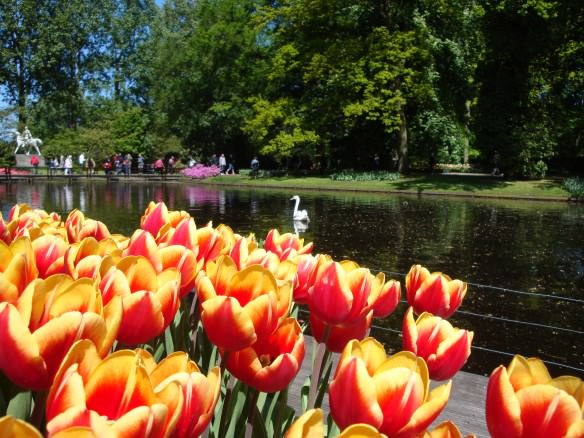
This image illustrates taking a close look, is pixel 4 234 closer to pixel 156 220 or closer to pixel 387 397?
pixel 156 220

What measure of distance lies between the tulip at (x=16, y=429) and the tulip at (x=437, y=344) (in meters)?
0.80

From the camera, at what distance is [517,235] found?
14508mm

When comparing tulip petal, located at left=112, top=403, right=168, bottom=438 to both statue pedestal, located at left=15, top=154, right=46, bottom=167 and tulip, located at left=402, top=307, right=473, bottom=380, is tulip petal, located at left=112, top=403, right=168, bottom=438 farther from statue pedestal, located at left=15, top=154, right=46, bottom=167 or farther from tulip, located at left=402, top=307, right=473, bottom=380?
statue pedestal, located at left=15, top=154, right=46, bottom=167

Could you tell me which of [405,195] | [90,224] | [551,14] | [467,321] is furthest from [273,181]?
[90,224]

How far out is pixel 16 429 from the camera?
0.65 meters

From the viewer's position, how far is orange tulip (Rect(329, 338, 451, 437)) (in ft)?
2.91

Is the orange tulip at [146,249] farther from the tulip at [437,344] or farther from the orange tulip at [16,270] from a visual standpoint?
the tulip at [437,344]

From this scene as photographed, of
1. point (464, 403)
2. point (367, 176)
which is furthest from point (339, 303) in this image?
point (367, 176)

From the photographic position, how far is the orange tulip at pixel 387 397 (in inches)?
34.9

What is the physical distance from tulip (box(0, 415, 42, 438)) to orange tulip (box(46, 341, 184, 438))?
68mm

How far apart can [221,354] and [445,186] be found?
28235 mm

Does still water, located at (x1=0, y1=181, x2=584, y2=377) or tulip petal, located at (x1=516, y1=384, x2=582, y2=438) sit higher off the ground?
tulip petal, located at (x1=516, y1=384, x2=582, y2=438)

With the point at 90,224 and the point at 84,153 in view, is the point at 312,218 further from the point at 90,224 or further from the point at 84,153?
the point at 84,153

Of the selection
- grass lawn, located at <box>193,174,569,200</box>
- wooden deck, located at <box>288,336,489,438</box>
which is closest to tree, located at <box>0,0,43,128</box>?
grass lawn, located at <box>193,174,569,200</box>
